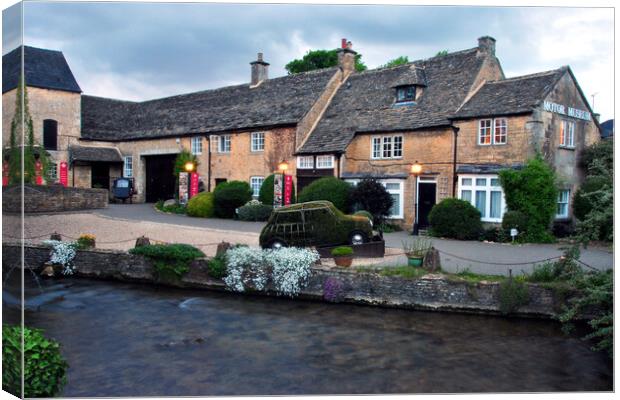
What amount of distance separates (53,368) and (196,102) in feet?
24.3

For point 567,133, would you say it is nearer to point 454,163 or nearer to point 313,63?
point 454,163

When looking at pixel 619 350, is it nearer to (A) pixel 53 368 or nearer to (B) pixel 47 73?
(A) pixel 53 368

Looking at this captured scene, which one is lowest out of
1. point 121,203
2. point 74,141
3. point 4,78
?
point 121,203

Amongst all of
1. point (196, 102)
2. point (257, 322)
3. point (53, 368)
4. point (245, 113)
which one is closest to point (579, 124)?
point (257, 322)

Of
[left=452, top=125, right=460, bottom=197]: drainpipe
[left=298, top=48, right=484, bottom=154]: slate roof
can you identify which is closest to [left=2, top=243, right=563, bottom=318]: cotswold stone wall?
[left=452, top=125, right=460, bottom=197]: drainpipe

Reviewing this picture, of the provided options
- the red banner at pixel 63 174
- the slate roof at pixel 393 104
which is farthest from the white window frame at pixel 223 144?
the red banner at pixel 63 174

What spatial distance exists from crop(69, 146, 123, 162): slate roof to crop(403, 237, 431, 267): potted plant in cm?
576

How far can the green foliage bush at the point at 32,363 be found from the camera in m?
5.26

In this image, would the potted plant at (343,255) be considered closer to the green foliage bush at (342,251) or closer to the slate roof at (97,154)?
the green foliage bush at (342,251)

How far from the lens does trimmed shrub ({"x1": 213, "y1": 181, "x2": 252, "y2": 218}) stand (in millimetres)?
12789

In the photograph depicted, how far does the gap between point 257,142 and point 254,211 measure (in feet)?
16.9

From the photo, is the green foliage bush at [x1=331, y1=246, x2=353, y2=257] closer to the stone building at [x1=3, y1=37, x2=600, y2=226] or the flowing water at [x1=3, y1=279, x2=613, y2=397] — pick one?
the flowing water at [x1=3, y1=279, x2=613, y2=397]

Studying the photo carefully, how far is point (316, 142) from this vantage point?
15438 mm

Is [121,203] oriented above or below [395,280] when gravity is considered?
above
